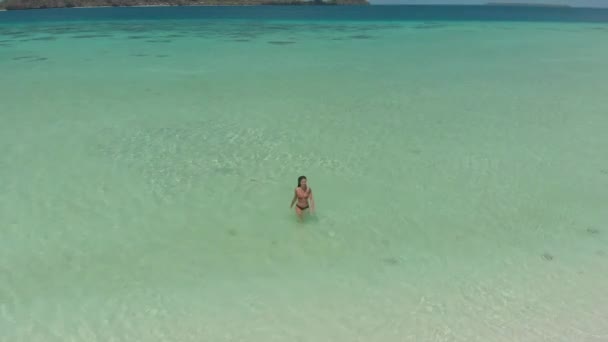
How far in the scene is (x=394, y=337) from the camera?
4527mm

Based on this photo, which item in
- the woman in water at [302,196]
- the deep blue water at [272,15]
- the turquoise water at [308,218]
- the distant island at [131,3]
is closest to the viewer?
the turquoise water at [308,218]

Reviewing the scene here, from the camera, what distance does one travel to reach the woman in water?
20.3ft

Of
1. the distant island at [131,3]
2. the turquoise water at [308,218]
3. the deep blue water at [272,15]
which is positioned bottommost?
the turquoise water at [308,218]

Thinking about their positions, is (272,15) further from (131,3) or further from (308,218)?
(308,218)

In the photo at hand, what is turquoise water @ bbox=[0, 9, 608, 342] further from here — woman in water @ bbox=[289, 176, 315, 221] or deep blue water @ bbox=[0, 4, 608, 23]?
deep blue water @ bbox=[0, 4, 608, 23]

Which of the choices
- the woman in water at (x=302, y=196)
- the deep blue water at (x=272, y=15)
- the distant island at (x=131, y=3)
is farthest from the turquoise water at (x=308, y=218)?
the distant island at (x=131, y=3)

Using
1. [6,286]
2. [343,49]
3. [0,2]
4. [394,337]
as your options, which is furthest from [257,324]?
[0,2]

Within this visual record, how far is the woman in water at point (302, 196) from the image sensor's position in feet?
20.3

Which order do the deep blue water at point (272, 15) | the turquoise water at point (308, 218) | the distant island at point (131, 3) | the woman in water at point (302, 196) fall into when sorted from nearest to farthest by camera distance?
the turquoise water at point (308, 218) < the woman in water at point (302, 196) < the deep blue water at point (272, 15) < the distant island at point (131, 3)

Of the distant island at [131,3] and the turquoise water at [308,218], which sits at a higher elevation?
the distant island at [131,3]

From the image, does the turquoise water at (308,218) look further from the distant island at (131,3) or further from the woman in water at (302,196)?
the distant island at (131,3)

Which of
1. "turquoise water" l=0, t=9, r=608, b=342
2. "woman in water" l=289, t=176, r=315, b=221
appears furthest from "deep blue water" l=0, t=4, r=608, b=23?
"woman in water" l=289, t=176, r=315, b=221

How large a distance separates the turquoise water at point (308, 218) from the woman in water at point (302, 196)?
0.24 meters

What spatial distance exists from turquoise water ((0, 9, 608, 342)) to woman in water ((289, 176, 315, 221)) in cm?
24
